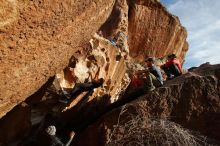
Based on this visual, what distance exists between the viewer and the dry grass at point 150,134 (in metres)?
6.99

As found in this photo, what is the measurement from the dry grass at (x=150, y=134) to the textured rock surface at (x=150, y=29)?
8435mm

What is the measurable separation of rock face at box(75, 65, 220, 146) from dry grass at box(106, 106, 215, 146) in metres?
0.02

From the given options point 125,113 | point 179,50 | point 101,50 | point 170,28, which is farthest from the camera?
point 179,50

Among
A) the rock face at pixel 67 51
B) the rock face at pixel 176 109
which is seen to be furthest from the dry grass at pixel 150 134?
the rock face at pixel 67 51

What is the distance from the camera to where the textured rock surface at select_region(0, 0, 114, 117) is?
16.2 ft

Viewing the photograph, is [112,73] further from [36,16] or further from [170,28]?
[170,28]

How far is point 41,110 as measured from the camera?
884 cm

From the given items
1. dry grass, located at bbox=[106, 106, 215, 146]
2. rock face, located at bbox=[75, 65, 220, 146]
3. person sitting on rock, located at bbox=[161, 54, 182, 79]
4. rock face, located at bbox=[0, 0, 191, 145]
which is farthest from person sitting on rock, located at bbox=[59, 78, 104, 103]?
person sitting on rock, located at bbox=[161, 54, 182, 79]

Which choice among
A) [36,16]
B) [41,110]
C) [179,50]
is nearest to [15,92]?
[36,16]

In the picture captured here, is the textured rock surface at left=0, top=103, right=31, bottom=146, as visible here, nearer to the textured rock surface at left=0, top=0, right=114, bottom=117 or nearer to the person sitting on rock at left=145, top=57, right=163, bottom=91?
the textured rock surface at left=0, top=0, right=114, bottom=117

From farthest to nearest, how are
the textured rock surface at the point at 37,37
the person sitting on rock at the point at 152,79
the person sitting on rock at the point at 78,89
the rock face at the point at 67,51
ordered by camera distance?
the person sitting on rock at the point at 78,89 → the person sitting on rock at the point at 152,79 → the rock face at the point at 67,51 → the textured rock surface at the point at 37,37

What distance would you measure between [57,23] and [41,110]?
371 centimetres

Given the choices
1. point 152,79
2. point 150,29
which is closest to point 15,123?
point 152,79

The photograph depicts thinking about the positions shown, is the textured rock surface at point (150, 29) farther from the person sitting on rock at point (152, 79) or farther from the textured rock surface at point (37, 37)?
the textured rock surface at point (37, 37)
